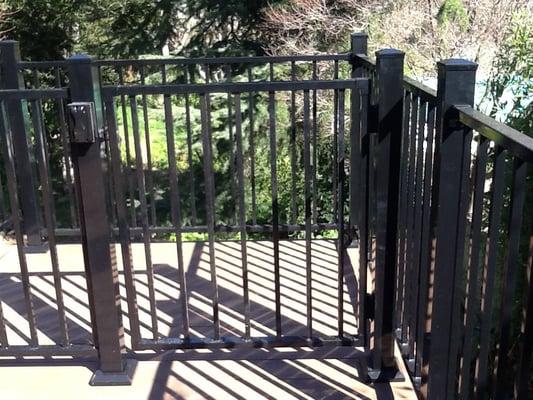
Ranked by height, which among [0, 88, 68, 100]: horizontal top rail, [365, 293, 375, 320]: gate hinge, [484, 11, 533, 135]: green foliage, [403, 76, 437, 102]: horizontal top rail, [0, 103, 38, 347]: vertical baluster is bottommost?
[365, 293, 375, 320]: gate hinge

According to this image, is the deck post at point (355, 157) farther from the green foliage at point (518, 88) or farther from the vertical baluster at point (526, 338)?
the vertical baluster at point (526, 338)

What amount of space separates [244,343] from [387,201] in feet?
3.29

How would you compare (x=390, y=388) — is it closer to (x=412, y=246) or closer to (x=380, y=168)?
(x=412, y=246)

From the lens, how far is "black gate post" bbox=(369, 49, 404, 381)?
2486mm

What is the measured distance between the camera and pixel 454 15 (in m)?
9.41

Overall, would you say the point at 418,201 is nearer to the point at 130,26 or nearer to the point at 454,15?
the point at 454,15

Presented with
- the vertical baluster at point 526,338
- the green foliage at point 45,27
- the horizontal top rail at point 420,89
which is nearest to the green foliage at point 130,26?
the green foliage at point 45,27

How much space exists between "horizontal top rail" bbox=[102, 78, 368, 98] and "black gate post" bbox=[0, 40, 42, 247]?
5.55ft

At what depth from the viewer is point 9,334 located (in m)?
3.31

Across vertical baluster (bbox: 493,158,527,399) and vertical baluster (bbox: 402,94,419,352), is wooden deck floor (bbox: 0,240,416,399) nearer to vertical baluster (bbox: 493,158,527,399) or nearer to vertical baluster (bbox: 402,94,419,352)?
vertical baluster (bbox: 402,94,419,352)

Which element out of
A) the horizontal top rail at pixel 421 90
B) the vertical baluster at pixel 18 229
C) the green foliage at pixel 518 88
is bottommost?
the vertical baluster at pixel 18 229

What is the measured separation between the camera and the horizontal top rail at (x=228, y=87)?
257 cm

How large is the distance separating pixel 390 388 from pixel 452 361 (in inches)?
31.6

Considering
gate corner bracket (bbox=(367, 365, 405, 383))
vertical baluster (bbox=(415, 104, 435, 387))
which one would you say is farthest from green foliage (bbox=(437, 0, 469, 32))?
vertical baluster (bbox=(415, 104, 435, 387))
